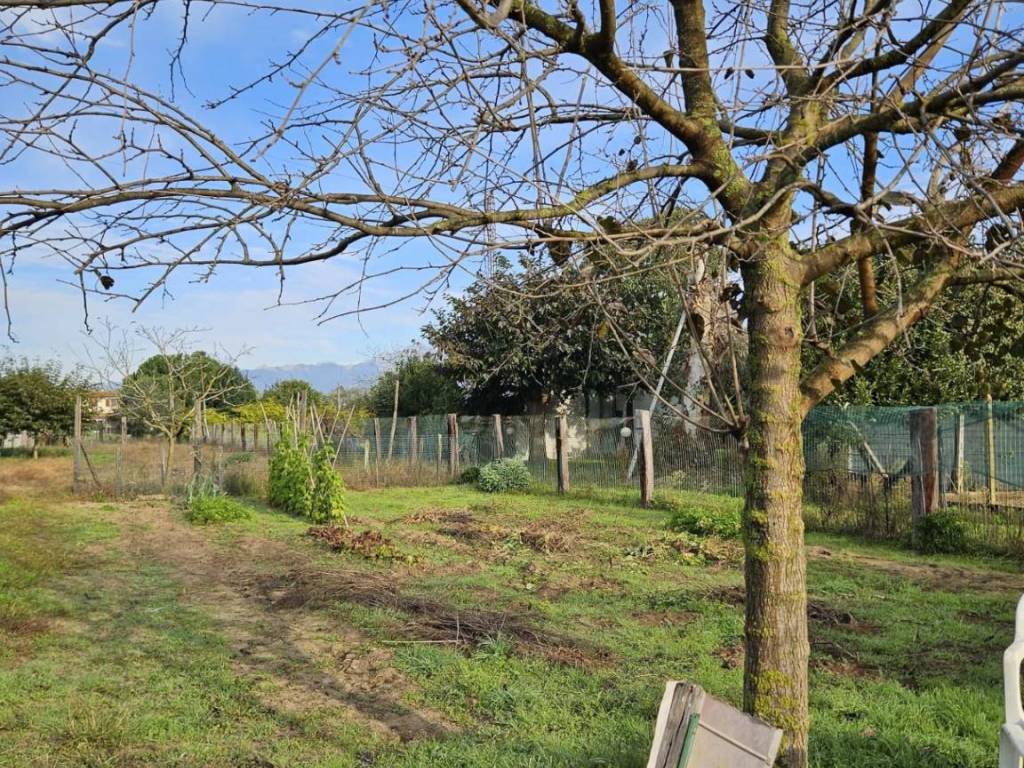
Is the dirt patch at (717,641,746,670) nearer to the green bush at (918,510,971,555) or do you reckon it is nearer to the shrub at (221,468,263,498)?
the green bush at (918,510,971,555)

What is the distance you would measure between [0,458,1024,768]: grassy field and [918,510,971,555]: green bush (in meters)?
0.30

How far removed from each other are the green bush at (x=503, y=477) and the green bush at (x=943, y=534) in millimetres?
8991

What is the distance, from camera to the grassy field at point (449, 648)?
4.16m

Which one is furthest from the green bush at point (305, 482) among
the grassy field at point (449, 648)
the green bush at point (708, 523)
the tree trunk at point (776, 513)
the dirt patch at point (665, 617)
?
the tree trunk at point (776, 513)

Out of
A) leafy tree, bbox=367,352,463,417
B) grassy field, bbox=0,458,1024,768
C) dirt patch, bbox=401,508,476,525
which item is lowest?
grassy field, bbox=0,458,1024,768

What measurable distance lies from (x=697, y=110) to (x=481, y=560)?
7244mm

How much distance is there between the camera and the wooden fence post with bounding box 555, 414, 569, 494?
55.0 ft

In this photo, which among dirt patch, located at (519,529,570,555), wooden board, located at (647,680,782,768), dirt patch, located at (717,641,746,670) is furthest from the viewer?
dirt patch, located at (519,529,570,555)

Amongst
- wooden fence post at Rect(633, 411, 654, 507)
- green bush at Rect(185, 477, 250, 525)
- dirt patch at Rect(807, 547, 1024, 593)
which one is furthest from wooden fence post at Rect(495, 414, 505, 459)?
dirt patch at Rect(807, 547, 1024, 593)

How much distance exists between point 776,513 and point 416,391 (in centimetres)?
2805

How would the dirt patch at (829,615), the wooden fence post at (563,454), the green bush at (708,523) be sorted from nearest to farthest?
the dirt patch at (829,615) < the green bush at (708,523) < the wooden fence post at (563,454)

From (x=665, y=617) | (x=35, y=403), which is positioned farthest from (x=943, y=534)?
(x=35, y=403)

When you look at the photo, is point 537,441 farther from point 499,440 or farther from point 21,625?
point 21,625

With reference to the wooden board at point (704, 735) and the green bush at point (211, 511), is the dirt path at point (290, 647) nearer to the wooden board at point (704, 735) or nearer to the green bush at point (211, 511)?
the wooden board at point (704, 735)
